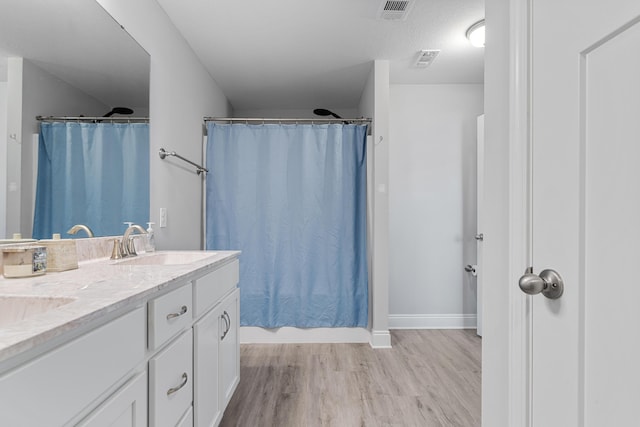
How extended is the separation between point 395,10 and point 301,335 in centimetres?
248

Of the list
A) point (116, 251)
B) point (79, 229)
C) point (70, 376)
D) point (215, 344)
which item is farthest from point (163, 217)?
point (70, 376)

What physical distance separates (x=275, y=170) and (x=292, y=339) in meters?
1.44

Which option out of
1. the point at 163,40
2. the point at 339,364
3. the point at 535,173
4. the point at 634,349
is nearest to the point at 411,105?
the point at 163,40

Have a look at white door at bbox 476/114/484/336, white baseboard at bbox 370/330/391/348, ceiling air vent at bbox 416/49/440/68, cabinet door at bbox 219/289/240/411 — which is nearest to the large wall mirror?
cabinet door at bbox 219/289/240/411

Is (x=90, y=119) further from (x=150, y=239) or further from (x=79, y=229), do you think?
(x=150, y=239)

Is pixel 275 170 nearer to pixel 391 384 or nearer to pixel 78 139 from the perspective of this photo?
pixel 78 139

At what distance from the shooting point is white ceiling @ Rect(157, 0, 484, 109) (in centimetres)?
198

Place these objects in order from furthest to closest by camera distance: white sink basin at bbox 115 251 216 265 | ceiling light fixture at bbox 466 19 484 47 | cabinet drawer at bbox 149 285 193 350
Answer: ceiling light fixture at bbox 466 19 484 47, white sink basin at bbox 115 251 216 265, cabinet drawer at bbox 149 285 193 350

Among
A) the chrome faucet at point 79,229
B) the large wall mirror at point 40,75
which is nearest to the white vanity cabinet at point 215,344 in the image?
the chrome faucet at point 79,229

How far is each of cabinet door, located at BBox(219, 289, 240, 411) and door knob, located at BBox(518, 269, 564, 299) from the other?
125cm

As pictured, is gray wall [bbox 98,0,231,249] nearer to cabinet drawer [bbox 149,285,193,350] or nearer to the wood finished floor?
cabinet drawer [bbox 149,285,193,350]

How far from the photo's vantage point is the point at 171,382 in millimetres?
992

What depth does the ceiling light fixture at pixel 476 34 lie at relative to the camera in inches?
84.2

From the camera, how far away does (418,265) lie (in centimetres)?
308
